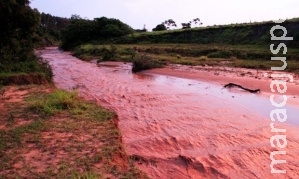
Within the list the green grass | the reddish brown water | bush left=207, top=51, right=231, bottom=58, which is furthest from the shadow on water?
bush left=207, top=51, right=231, bottom=58

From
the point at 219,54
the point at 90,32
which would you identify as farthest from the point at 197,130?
the point at 90,32

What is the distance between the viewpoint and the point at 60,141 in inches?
257

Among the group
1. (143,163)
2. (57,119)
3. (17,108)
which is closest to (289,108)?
(143,163)

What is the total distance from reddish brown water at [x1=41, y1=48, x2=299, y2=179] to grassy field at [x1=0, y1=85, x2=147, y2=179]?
0.79m

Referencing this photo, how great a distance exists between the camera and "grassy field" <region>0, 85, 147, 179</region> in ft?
17.2

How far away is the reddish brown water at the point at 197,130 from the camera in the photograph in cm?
666

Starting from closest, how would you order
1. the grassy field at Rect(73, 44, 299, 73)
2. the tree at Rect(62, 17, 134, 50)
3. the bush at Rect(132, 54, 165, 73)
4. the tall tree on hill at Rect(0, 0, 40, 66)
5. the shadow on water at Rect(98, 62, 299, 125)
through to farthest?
the shadow on water at Rect(98, 62, 299, 125)
the tall tree on hill at Rect(0, 0, 40, 66)
the bush at Rect(132, 54, 165, 73)
the grassy field at Rect(73, 44, 299, 73)
the tree at Rect(62, 17, 134, 50)

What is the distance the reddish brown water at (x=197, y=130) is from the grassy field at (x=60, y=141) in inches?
31.0

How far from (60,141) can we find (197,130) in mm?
3987

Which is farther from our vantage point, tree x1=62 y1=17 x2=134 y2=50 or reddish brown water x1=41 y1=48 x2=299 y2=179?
tree x1=62 y1=17 x2=134 y2=50

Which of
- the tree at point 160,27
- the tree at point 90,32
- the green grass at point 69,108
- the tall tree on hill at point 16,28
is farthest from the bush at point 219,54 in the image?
the tree at point 160,27

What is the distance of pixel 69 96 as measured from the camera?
31.6 feet

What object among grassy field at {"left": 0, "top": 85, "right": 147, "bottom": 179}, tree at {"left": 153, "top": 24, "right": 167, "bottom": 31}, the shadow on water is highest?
tree at {"left": 153, "top": 24, "right": 167, "bottom": 31}

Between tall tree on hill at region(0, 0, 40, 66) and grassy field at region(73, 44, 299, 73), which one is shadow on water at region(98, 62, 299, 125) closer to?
grassy field at region(73, 44, 299, 73)
